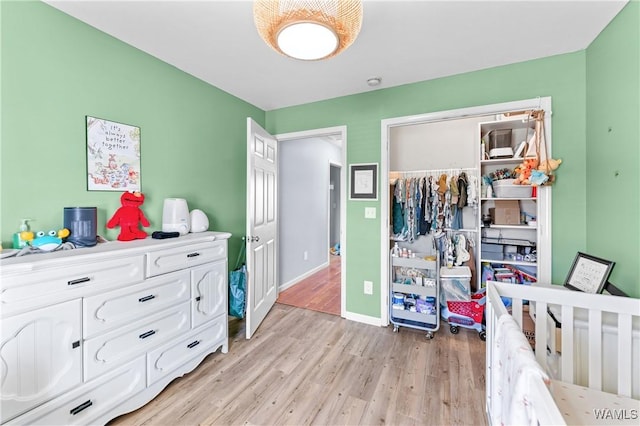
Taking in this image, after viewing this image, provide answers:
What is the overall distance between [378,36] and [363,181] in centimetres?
127

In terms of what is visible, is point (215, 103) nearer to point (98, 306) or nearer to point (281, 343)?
point (98, 306)

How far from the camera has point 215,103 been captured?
2.54m

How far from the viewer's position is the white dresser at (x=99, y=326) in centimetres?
115

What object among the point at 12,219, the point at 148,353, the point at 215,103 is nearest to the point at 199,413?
the point at 148,353

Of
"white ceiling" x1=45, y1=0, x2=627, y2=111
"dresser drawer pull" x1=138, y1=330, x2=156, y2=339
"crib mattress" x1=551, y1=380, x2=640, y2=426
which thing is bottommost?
"crib mattress" x1=551, y1=380, x2=640, y2=426

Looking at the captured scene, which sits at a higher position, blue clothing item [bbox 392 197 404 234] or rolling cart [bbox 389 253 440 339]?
blue clothing item [bbox 392 197 404 234]

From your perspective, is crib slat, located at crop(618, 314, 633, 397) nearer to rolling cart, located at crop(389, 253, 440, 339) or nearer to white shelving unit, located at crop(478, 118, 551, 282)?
rolling cart, located at crop(389, 253, 440, 339)

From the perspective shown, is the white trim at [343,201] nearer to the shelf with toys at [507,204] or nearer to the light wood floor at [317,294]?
the light wood floor at [317,294]

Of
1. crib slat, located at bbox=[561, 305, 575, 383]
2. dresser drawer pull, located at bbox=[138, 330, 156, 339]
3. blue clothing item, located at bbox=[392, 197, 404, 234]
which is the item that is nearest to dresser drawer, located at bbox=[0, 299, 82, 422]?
dresser drawer pull, located at bbox=[138, 330, 156, 339]

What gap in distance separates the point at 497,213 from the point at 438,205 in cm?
59

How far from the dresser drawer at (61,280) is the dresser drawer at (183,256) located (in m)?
0.10

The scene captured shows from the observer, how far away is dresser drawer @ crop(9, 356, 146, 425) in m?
1.21

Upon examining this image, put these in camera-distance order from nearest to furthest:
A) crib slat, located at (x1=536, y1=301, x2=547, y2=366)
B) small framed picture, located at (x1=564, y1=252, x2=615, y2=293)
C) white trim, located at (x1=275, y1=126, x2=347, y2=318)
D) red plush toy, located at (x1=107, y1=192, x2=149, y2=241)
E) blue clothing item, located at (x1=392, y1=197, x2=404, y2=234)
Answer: crib slat, located at (x1=536, y1=301, x2=547, y2=366)
small framed picture, located at (x1=564, y1=252, x2=615, y2=293)
red plush toy, located at (x1=107, y1=192, x2=149, y2=241)
white trim, located at (x1=275, y1=126, x2=347, y2=318)
blue clothing item, located at (x1=392, y1=197, x2=404, y2=234)

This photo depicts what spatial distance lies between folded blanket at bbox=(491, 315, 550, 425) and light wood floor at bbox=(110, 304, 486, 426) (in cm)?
75
